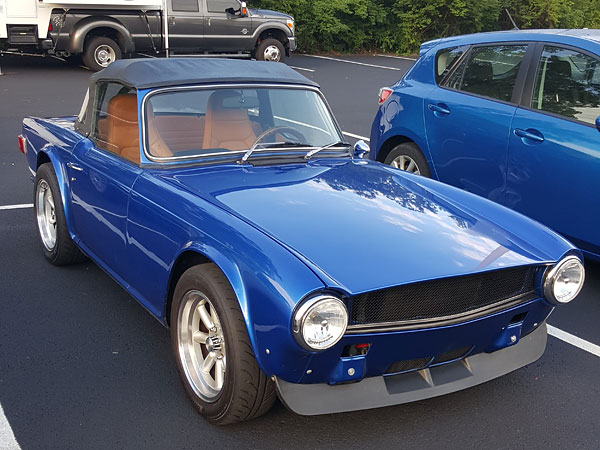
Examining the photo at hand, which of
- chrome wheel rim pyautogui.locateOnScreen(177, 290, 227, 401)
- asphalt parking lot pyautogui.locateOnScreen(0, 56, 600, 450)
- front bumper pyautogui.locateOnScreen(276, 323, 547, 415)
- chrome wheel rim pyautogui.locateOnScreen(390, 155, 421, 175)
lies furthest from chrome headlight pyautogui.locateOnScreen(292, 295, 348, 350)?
chrome wheel rim pyautogui.locateOnScreen(390, 155, 421, 175)

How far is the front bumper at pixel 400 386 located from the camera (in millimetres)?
3057

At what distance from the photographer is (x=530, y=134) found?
5.36 metres

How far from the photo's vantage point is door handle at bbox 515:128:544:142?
5.29 m

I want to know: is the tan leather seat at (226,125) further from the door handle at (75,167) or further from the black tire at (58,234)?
the black tire at (58,234)

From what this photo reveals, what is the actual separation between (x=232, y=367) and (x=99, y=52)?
46.5ft

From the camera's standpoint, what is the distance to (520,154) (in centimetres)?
540

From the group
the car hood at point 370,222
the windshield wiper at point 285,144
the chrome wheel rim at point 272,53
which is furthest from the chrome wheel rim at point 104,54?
the car hood at point 370,222

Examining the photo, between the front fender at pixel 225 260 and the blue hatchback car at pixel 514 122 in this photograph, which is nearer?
the front fender at pixel 225 260

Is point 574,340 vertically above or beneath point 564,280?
beneath

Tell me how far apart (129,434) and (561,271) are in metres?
2.07

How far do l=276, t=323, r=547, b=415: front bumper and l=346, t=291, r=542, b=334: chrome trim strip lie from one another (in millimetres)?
289

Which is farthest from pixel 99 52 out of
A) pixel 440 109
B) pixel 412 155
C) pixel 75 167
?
pixel 75 167

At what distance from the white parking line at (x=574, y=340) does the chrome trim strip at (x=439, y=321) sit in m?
1.13

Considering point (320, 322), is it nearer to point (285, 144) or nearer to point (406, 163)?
point (285, 144)
